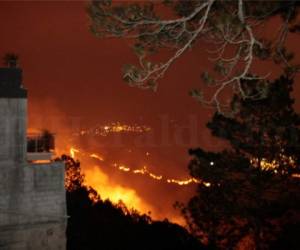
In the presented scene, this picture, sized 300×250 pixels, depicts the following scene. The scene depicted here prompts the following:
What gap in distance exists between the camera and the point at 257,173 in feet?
56.4

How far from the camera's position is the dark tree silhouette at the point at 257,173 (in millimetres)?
16625

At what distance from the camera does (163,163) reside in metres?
90.2

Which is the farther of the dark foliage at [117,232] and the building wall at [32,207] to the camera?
the dark foliage at [117,232]

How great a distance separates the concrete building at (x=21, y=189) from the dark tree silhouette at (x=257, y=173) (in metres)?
8.12

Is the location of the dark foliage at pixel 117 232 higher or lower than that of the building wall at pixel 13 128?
lower

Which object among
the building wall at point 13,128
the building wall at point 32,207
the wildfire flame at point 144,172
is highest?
the building wall at point 13,128

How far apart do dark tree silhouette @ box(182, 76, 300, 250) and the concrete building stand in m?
8.12

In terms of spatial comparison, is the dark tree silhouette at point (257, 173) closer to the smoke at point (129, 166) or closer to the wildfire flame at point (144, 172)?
the smoke at point (129, 166)

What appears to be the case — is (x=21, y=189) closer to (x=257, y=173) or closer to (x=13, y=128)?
(x=13, y=128)

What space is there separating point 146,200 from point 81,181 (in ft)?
92.0

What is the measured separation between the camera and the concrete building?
12.9 metres

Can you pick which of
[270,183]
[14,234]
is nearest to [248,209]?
[270,183]

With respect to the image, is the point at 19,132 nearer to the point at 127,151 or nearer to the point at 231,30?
the point at 231,30

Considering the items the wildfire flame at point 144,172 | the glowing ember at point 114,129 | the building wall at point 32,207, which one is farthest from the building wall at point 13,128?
the glowing ember at point 114,129
